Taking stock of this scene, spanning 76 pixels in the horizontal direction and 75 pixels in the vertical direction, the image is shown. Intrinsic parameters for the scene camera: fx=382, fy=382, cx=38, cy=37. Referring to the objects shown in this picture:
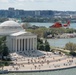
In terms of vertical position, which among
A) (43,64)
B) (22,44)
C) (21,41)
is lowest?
(43,64)

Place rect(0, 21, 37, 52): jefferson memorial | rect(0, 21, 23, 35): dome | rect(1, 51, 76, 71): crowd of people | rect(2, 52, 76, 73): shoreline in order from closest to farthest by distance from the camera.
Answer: rect(2, 52, 76, 73): shoreline → rect(1, 51, 76, 71): crowd of people → rect(0, 21, 37, 52): jefferson memorial → rect(0, 21, 23, 35): dome

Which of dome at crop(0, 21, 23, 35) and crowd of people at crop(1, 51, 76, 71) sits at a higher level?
dome at crop(0, 21, 23, 35)

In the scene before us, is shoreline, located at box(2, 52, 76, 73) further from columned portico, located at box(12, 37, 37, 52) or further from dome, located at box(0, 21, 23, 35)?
dome, located at box(0, 21, 23, 35)

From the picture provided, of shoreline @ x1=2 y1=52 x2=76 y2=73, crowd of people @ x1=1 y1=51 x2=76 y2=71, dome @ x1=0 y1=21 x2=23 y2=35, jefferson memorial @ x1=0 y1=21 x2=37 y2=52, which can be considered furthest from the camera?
dome @ x1=0 y1=21 x2=23 y2=35

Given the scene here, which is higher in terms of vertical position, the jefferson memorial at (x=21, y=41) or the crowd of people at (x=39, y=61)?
the jefferson memorial at (x=21, y=41)

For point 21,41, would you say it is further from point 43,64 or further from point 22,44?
point 43,64

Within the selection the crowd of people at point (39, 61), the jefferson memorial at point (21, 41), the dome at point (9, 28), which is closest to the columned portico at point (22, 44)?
the jefferson memorial at point (21, 41)

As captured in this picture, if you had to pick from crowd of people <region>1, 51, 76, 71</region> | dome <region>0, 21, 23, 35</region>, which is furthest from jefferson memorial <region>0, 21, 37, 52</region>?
crowd of people <region>1, 51, 76, 71</region>

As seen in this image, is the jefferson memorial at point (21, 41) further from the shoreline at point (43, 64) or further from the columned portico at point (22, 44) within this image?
the shoreline at point (43, 64)

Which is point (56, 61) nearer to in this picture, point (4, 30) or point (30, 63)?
point (30, 63)

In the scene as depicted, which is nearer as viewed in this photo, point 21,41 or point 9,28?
point 21,41

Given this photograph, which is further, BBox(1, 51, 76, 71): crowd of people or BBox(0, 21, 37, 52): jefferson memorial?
BBox(0, 21, 37, 52): jefferson memorial

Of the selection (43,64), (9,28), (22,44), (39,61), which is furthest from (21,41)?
(43,64)
